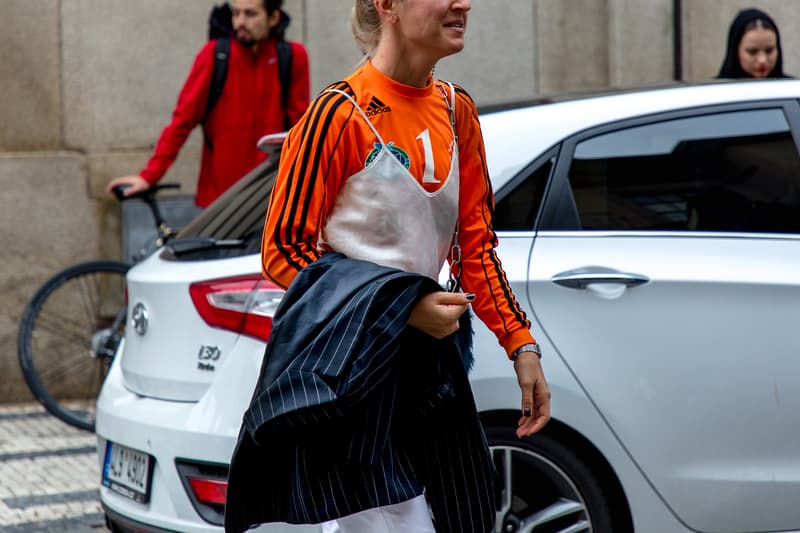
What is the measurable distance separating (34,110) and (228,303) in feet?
14.6

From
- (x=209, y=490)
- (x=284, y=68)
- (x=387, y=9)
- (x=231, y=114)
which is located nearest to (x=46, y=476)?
(x=231, y=114)

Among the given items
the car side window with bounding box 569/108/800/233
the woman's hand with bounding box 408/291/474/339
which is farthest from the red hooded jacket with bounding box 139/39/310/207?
the woman's hand with bounding box 408/291/474/339

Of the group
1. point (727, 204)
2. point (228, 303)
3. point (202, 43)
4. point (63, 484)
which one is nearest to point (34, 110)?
point (202, 43)

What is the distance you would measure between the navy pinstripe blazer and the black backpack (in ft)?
13.2

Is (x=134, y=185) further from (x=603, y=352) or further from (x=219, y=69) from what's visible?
(x=603, y=352)

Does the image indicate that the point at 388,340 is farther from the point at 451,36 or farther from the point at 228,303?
the point at 228,303

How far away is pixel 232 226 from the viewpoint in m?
4.02

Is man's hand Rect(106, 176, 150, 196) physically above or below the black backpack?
below

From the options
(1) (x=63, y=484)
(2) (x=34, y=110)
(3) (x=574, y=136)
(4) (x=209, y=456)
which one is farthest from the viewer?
(2) (x=34, y=110)

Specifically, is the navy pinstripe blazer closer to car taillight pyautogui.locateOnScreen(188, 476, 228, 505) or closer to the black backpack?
car taillight pyautogui.locateOnScreen(188, 476, 228, 505)

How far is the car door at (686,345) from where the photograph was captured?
11.9 feet

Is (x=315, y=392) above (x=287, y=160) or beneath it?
beneath

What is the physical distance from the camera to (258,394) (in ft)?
8.32

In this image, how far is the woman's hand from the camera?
249 centimetres
